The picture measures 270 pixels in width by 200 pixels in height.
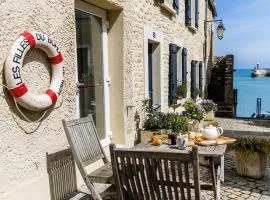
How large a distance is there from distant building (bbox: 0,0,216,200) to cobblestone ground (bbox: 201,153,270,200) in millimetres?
1663

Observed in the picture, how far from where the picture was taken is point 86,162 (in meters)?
3.51

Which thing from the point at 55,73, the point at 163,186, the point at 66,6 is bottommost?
the point at 163,186

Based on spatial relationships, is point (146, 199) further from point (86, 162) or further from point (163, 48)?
point (163, 48)

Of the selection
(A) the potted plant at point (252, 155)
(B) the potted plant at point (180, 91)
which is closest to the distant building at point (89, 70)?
(B) the potted plant at point (180, 91)

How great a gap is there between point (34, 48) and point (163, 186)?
72.4 inches

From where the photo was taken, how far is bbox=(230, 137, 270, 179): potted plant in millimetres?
4809

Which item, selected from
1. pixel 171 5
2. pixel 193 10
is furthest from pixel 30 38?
pixel 193 10

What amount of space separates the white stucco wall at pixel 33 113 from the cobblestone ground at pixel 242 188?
189 cm

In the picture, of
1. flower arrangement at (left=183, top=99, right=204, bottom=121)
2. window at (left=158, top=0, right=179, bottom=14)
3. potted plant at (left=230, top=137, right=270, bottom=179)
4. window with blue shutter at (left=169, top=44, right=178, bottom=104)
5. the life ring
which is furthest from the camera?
flower arrangement at (left=183, top=99, right=204, bottom=121)

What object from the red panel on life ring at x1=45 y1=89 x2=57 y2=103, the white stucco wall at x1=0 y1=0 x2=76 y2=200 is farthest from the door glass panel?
the red panel on life ring at x1=45 y1=89 x2=57 y2=103

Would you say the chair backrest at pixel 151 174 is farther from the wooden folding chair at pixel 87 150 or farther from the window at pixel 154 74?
the window at pixel 154 74

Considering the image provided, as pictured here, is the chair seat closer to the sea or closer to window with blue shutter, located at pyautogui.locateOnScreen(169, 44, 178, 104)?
window with blue shutter, located at pyautogui.locateOnScreen(169, 44, 178, 104)

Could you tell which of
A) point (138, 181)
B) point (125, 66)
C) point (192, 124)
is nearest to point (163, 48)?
point (192, 124)

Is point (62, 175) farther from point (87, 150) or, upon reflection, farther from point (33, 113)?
point (33, 113)
